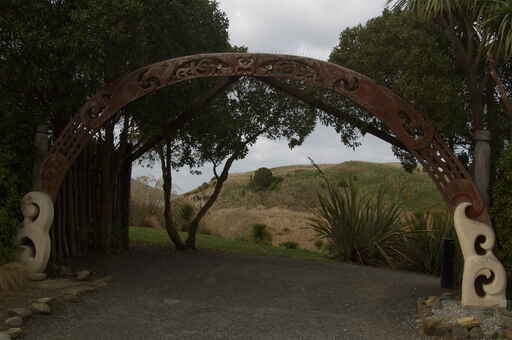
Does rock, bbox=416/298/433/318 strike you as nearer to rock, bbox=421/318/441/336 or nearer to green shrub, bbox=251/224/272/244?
rock, bbox=421/318/441/336

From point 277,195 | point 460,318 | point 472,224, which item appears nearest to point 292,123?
point 472,224

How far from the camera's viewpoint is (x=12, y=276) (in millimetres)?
5965

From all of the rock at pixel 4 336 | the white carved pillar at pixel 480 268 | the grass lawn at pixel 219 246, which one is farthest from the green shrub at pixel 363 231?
the rock at pixel 4 336

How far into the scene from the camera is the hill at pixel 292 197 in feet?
59.6

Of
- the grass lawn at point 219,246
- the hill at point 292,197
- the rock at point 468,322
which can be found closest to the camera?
the rock at point 468,322

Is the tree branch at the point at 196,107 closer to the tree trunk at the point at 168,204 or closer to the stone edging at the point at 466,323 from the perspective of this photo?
the tree trunk at the point at 168,204

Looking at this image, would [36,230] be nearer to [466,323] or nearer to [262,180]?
[466,323]

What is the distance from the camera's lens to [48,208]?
6.60 meters

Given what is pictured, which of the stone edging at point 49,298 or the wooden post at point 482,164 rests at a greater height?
the wooden post at point 482,164

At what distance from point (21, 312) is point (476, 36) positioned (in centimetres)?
738

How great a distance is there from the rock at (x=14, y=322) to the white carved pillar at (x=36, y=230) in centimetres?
184

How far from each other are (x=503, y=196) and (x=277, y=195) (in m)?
19.5

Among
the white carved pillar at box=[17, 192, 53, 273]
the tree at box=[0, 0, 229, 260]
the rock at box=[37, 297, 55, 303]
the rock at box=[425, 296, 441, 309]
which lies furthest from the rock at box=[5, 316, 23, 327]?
the rock at box=[425, 296, 441, 309]

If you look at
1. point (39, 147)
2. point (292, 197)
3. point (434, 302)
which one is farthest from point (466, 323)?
point (292, 197)
